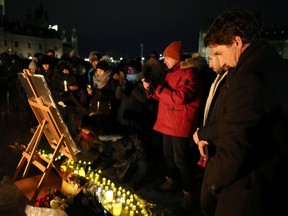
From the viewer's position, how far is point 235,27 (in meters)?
1.67

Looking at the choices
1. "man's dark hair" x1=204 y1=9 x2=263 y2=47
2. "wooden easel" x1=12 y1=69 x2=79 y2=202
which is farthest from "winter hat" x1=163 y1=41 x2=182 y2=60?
"man's dark hair" x1=204 y1=9 x2=263 y2=47

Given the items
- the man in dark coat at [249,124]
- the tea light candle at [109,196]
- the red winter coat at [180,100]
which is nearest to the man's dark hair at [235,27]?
the man in dark coat at [249,124]

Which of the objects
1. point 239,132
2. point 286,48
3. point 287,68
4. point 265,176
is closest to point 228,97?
point 239,132

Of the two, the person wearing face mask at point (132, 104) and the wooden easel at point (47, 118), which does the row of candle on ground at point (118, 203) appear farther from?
the person wearing face mask at point (132, 104)

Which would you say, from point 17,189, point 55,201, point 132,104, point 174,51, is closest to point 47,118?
point 17,189

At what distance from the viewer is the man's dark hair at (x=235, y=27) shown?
1661 millimetres

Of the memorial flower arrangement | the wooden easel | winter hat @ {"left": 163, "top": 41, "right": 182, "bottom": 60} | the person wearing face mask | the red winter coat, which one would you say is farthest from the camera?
the person wearing face mask

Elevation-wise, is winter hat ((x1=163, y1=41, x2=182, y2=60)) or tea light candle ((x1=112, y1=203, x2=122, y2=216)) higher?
winter hat ((x1=163, y1=41, x2=182, y2=60))

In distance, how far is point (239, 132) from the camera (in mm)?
1487

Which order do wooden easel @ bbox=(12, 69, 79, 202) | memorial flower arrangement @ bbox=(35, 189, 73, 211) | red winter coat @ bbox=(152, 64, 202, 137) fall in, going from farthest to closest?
red winter coat @ bbox=(152, 64, 202, 137) < wooden easel @ bbox=(12, 69, 79, 202) < memorial flower arrangement @ bbox=(35, 189, 73, 211)

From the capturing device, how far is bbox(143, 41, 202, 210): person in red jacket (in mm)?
3721

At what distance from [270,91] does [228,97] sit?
0.74 feet

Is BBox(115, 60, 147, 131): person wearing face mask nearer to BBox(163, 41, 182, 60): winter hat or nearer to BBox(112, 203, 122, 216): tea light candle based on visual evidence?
BBox(163, 41, 182, 60): winter hat

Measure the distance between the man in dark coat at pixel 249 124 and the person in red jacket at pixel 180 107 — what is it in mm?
1917
